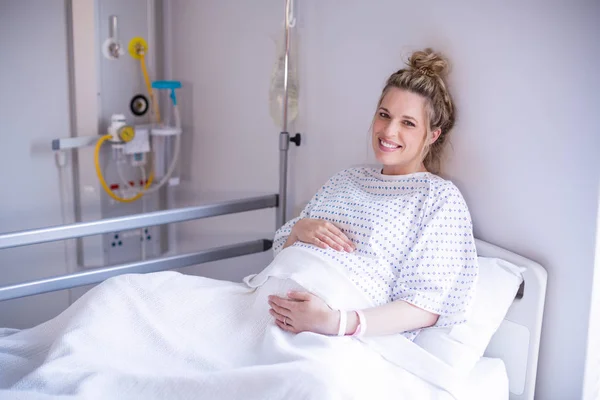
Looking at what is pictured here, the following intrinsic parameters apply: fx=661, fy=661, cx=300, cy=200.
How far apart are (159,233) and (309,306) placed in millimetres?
1535

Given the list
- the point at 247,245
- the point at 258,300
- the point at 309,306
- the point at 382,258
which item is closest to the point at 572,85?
the point at 382,258

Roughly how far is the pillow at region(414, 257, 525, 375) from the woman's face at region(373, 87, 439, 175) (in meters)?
0.35

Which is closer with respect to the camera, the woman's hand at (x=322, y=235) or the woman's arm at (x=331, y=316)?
the woman's arm at (x=331, y=316)

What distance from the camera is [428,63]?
1.80 metres

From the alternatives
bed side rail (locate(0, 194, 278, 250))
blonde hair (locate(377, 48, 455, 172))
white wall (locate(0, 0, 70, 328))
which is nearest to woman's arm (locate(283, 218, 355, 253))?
blonde hair (locate(377, 48, 455, 172))

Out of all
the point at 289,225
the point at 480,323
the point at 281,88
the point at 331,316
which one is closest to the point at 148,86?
the point at 281,88

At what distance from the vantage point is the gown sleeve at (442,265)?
1.58 m

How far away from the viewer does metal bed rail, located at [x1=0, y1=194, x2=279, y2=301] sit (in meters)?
1.82

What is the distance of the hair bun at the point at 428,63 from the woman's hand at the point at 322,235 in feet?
1.61

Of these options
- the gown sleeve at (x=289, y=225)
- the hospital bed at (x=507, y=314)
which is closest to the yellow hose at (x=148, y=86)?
the hospital bed at (x=507, y=314)

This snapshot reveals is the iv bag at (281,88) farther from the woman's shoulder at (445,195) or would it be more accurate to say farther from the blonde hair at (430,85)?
the woman's shoulder at (445,195)

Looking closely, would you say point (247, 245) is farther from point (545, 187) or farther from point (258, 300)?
point (545, 187)

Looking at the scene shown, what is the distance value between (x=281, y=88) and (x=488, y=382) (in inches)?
50.0

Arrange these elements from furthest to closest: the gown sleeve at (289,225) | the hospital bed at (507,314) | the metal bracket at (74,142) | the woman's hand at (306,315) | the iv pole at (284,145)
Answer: the metal bracket at (74,142) → the iv pole at (284,145) → the gown sleeve at (289,225) → the hospital bed at (507,314) → the woman's hand at (306,315)
